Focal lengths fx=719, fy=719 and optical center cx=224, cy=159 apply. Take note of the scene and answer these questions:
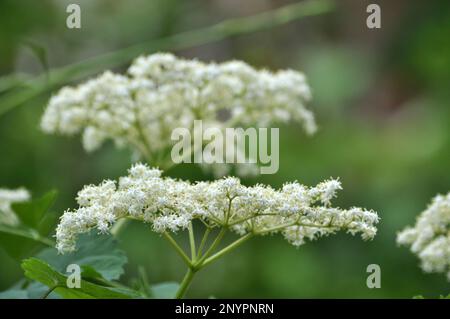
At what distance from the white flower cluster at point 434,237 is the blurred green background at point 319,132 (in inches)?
64.4

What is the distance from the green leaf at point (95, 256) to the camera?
102 cm

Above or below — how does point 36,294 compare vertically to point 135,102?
below

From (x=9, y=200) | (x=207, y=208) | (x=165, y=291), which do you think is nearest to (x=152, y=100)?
(x=9, y=200)

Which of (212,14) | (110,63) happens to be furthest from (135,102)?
(212,14)

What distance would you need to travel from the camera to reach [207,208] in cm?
92

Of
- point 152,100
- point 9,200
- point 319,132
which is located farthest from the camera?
point 319,132

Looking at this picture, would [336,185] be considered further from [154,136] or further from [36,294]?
[154,136]

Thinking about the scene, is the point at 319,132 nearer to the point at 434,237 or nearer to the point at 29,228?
the point at 434,237

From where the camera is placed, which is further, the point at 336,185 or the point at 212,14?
the point at 212,14

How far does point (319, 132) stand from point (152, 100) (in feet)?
7.77

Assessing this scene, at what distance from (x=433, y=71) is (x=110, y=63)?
2732 millimetres

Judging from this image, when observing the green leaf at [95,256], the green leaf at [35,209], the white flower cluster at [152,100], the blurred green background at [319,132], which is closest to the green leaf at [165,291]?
the green leaf at [95,256]
